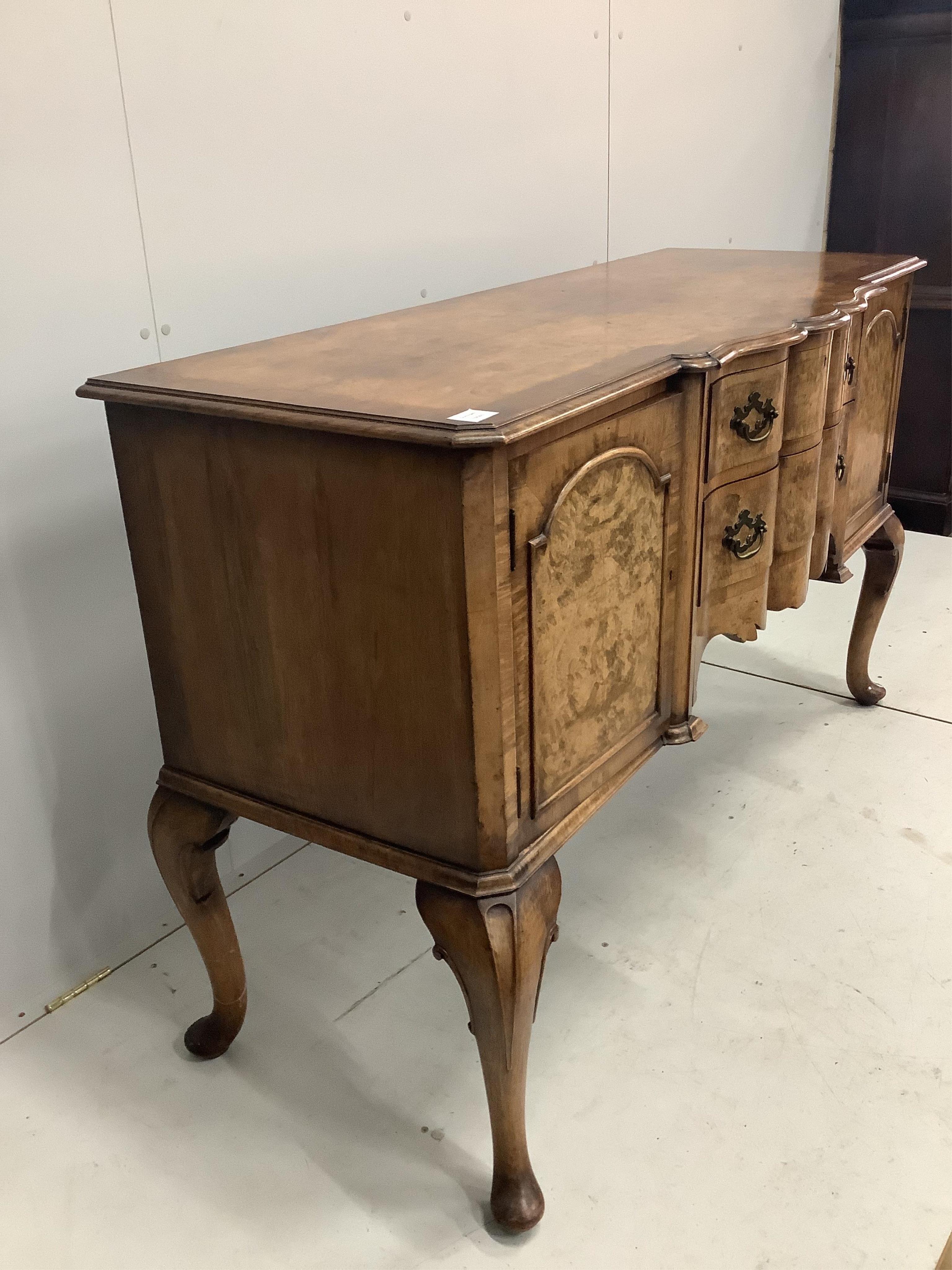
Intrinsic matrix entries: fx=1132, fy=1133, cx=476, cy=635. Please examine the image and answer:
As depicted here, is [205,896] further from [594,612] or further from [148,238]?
[148,238]

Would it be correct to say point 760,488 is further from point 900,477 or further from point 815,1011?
point 900,477

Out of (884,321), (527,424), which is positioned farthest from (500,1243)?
(884,321)

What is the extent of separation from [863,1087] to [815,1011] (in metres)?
0.15

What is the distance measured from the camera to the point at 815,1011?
5.54 ft

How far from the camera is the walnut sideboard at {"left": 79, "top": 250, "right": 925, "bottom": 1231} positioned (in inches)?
43.6

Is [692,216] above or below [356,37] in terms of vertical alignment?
below

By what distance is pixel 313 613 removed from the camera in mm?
1207

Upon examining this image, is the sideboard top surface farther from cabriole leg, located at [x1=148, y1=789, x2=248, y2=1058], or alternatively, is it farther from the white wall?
cabriole leg, located at [x1=148, y1=789, x2=248, y2=1058]

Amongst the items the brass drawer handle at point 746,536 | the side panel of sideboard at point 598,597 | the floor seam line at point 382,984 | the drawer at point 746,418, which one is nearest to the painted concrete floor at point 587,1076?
the floor seam line at point 382,984

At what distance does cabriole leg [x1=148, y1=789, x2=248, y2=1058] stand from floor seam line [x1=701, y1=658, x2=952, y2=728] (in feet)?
4.06

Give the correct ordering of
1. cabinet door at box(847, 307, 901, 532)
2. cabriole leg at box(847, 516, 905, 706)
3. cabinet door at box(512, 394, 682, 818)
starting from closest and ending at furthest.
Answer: cabinet door at box(512, 394, 682, 818)
cabinet door at box(847, 307, 901, 532)
cabriole leg at box(847, 516, 905, 706)

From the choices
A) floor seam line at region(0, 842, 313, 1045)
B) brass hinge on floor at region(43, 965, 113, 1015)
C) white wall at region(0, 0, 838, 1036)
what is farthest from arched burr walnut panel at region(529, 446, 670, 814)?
brass hinge on floor at region(43, 965, 113, 1015)

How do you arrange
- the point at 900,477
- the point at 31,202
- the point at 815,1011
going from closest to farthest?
1. the point at 31,202
2. the point at 815,1011
3. the point at 900,477

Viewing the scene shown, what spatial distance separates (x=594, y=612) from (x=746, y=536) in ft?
1.26
